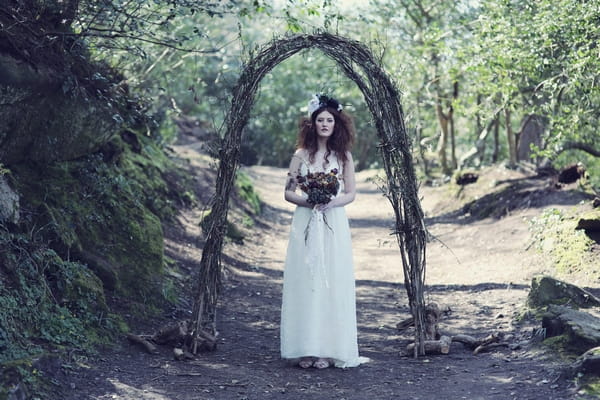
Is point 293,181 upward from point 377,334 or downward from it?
upward

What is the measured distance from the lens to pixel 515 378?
5.82m

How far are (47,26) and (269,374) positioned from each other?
438cm

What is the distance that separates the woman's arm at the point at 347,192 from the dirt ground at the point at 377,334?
→ 60.5 inches

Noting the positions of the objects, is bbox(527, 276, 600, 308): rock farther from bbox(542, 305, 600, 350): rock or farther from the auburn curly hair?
the auburn curly hair

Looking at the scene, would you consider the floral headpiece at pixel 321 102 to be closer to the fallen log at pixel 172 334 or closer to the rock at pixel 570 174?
the fallen log at pixel 172 334

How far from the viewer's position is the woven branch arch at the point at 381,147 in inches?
268

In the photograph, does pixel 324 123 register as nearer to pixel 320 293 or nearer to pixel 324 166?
pixel 324 166

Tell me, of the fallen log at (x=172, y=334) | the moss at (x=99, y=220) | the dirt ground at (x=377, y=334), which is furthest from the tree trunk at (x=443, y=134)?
the fallen log at (x=172, y=334)

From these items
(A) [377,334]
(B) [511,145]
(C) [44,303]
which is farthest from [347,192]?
(B) [511,145]

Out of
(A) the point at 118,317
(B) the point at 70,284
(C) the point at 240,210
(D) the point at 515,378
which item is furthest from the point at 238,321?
(C) the point at 240,210

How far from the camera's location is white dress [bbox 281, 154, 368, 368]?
21.2ft

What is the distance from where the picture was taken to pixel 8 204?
654 centimetres

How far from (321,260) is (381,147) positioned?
4.39 feet

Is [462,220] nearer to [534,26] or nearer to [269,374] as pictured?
[534,26]
